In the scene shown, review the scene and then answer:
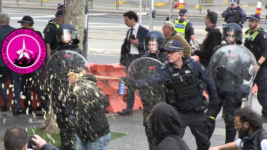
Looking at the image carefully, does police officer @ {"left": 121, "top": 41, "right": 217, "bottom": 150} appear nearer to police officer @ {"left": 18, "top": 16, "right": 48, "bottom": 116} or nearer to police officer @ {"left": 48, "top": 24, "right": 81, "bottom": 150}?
police officer @ {"left": 48, "top": 24, "right": 81, "bottom": 150}

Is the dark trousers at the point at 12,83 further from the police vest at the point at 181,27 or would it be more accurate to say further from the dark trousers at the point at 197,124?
the police vest at the point at 181,27

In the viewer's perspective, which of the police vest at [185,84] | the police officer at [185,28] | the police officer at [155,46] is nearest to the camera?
the police vest at [185,84]

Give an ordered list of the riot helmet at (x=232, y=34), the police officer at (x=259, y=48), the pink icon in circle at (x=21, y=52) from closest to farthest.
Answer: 1. the riot helmet at (x=232, y=34)
2. the pink icon in circle at (x=21, y=52)
3. the police officer at (x=259, y=48)

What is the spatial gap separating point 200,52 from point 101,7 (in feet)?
89.0

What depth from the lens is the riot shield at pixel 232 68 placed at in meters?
7.80

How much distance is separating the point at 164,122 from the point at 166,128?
0.05m

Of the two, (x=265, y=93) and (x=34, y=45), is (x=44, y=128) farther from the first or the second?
(x=265, y=93)

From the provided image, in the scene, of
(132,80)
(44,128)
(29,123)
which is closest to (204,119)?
(132,80)

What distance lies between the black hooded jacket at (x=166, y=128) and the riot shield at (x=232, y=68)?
363 centimetres

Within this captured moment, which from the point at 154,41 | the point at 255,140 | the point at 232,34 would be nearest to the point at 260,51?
the point at 232,34

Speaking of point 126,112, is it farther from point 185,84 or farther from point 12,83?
point 185,84

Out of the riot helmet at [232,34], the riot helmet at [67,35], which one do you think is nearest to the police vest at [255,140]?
the riot helmet at [232,34]

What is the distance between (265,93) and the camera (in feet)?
31.9

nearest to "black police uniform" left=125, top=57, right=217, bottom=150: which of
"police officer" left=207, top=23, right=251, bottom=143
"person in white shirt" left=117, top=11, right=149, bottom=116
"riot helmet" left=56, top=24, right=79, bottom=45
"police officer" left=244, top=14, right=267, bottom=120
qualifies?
"police officer" left=207, top=23, right=251, bottom=143
